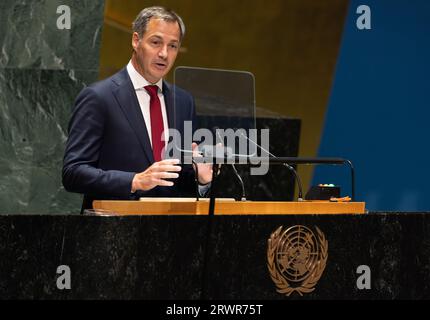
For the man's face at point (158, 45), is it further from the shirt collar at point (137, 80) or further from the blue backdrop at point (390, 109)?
the blue backdrop at point (390, 109)

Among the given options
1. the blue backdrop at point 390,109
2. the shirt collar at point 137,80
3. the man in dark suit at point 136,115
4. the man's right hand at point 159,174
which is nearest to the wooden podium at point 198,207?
the man's right hand at point 159,174

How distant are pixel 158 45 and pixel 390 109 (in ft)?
9.14

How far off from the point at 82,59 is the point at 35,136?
52 cm

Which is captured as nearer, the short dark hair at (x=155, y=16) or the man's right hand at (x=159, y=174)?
the man's right hand at (x=159, y=174)

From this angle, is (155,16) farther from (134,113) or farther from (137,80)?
(134,113)

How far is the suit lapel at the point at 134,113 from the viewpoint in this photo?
309 cm

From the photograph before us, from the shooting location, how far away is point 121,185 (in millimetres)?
2777

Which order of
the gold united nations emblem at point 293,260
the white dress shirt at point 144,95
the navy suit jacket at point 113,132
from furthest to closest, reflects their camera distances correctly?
the white dress shirt at point 144,95 < the navy suit jacket at point 113,132 < the gold united nations emblem at point 293,260

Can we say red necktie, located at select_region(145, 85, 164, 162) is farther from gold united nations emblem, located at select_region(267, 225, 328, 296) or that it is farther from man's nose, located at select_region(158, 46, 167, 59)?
gold united nations emblem, located at select_region(267, 225, 328, 296)

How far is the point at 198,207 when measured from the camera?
247 cm

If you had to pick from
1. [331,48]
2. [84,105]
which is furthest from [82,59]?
[84,105]

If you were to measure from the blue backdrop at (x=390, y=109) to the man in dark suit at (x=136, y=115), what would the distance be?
2602mm

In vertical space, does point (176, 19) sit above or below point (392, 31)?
below
